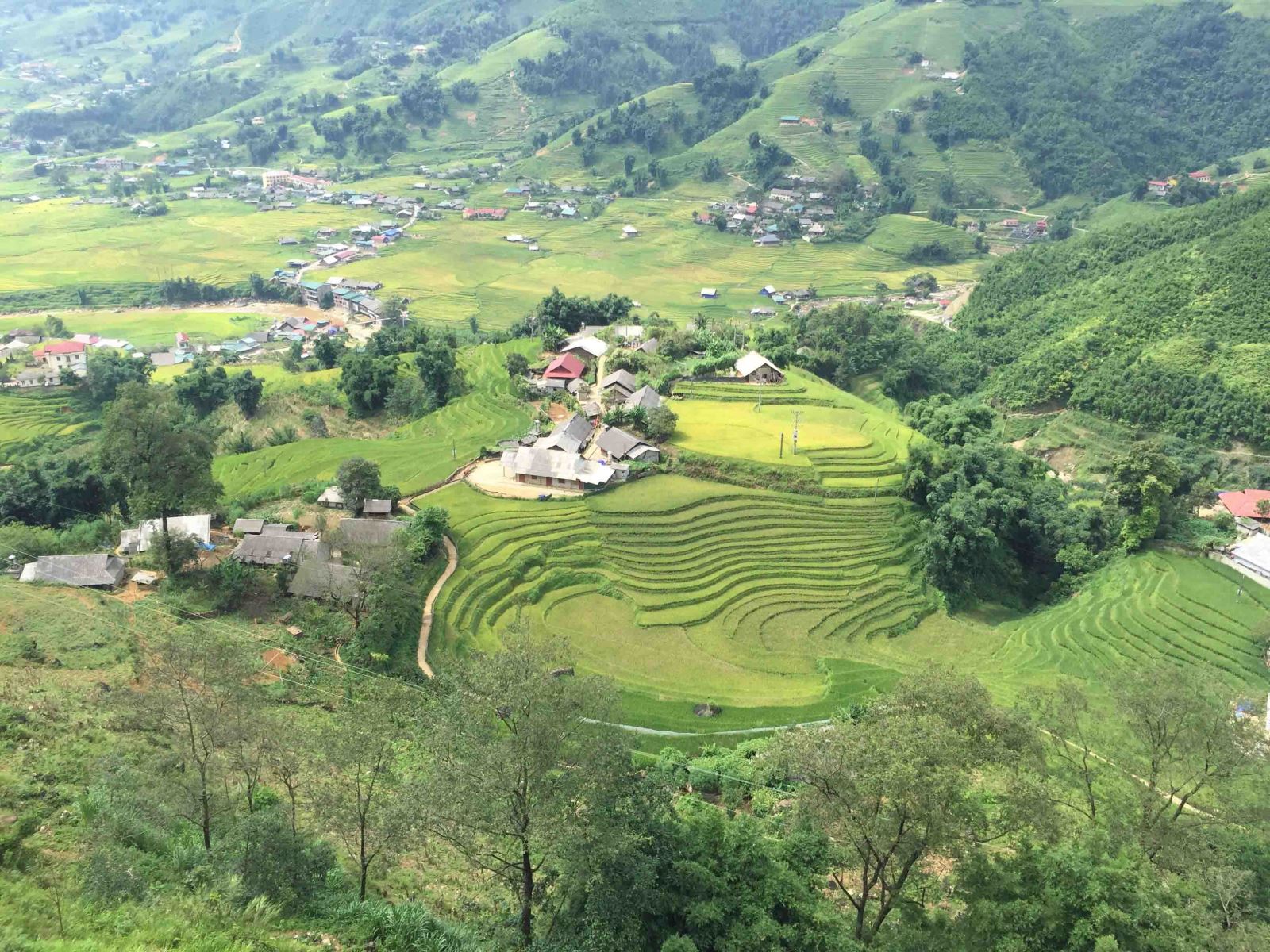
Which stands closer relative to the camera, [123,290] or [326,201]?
[123,290]

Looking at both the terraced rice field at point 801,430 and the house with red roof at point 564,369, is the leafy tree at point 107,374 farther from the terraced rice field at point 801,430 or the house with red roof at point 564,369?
the terraced rice field at point 801,430

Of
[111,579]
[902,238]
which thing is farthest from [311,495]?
[902,238]

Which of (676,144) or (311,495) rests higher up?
(676,144)

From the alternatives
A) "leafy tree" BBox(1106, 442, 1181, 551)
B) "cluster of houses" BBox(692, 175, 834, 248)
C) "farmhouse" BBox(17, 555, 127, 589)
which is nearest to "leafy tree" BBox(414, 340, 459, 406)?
"farmhouse" BBox(17, 555, 127, 589)

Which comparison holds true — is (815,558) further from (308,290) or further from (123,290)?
(123,290)

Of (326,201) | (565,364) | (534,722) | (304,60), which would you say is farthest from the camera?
(304,60)

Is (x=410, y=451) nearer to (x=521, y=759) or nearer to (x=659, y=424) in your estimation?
(x=659, y=424)

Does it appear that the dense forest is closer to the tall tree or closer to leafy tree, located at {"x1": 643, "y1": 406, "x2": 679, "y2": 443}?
leafy tree, located at {"x1": 643, "y1": 406, "x2": 679, "y2": 443}
